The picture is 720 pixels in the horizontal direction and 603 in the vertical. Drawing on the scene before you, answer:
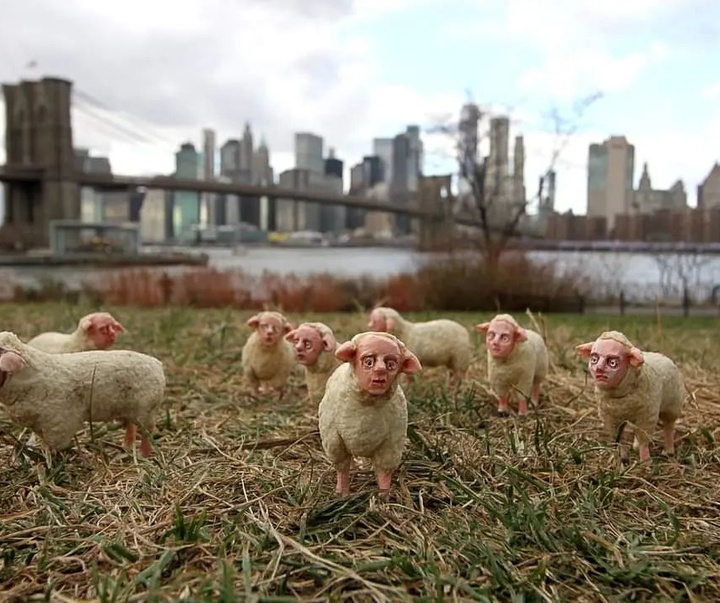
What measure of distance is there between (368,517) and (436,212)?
17.9 metres

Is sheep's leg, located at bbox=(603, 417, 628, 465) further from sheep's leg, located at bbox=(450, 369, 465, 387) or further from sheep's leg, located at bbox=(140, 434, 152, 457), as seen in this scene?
sheep's leg, located at bbox=(140, 434, 152, 457)

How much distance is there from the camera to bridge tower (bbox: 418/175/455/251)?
17859 mm

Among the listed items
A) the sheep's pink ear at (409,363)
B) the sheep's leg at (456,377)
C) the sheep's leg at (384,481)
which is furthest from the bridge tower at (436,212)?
the sheep's pink ear at (409,363)

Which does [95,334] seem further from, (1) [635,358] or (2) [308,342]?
(1) [635,358]

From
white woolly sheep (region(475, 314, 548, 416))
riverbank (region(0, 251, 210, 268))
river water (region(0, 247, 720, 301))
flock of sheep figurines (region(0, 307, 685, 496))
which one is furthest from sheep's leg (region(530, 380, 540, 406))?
riverbank (region(0, 251, 210, 268))

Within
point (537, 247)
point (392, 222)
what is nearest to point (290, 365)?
point (537, 247)

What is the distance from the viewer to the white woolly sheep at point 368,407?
6.89ft

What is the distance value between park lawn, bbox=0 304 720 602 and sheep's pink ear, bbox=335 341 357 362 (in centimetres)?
50

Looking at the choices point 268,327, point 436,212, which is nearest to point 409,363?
point 268,327

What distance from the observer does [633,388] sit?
265cm

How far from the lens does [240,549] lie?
1928mm

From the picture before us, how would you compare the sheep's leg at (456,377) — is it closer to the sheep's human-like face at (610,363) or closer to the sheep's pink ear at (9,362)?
the sheep's human-like face at (610,363)

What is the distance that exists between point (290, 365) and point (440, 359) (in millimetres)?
984

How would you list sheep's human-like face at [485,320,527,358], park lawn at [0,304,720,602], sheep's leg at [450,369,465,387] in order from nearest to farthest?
park lawn at [0,304,720,602], sheep's human-like face at [485,320,527,358], sheep's leg at [450,369,465,387]
